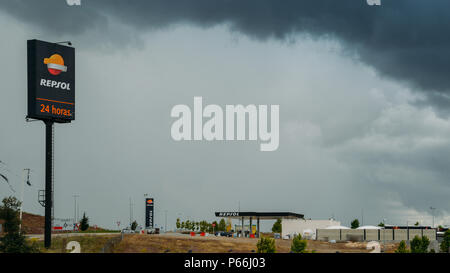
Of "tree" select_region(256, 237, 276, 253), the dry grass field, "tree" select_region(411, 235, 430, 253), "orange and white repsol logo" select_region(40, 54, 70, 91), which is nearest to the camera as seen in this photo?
"orange and white repsol logo" select_region(40, 54, 70, 91)

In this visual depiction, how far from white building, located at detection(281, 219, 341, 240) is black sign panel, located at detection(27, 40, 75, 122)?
89.5m

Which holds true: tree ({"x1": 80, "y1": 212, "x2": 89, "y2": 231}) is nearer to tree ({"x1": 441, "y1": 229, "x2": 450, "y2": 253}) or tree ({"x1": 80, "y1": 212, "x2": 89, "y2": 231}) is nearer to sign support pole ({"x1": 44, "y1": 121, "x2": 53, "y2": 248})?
sign support pole ({"x1": 44, "y1": 121, "x2": 53, "y2": 248})

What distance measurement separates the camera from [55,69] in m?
95.1

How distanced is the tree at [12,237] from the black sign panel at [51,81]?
15.5 m

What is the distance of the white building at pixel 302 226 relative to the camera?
171750 millimetres

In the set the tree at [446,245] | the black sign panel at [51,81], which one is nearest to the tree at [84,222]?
the black sign panel at [51,81]

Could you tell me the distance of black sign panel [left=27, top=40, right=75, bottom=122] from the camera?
92.6 m

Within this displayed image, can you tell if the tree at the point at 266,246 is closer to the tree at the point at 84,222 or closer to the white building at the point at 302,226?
the tree at the point at 84,222

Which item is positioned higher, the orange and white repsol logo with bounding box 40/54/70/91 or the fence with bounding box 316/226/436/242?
the orange and white repsol logo with bounding box 40/54/70/91

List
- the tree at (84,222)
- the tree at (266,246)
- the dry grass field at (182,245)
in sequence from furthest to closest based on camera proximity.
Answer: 1. the tree at (84,222)
2. the dry grass field at (182,245)
3. the tree at (266,246)

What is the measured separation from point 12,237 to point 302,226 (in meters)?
96.3

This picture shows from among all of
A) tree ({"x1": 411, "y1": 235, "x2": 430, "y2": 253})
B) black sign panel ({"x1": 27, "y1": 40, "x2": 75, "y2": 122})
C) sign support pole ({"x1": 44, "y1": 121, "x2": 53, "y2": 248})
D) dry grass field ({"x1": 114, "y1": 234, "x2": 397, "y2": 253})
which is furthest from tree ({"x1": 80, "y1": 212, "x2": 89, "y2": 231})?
tree ({"x1": 411, "y1": 235, "x2": 430, "y2": 253})
